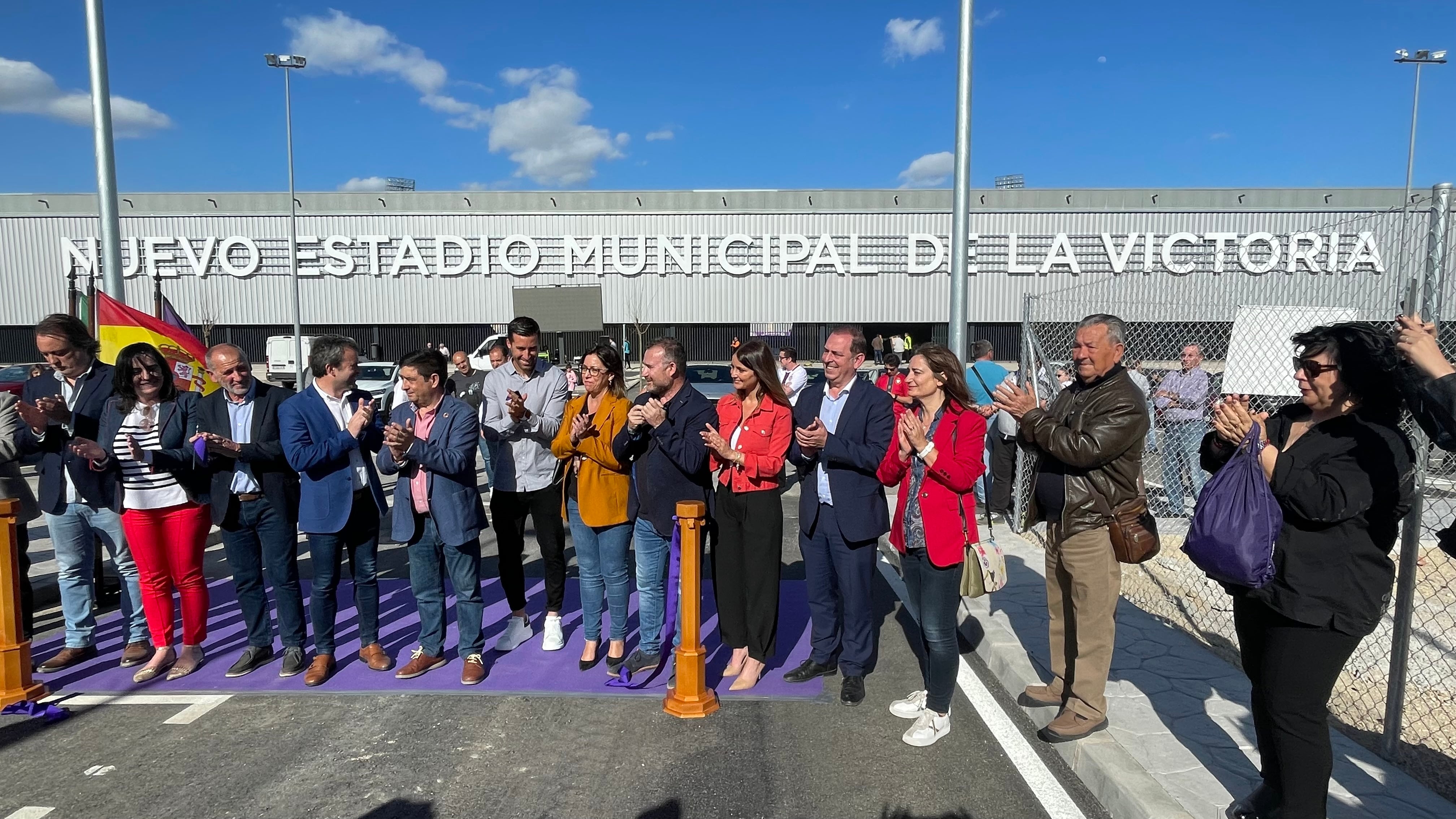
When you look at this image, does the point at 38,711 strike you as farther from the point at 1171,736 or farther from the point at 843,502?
the point at 1171,736

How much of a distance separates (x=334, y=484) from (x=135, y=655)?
5.79ft

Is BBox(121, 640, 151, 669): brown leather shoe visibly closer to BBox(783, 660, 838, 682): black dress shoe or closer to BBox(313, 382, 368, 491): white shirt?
BBox(313, 382, 368, 491): white shirt

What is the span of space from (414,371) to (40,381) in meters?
2.55

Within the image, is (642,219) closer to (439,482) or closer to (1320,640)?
(439,482)

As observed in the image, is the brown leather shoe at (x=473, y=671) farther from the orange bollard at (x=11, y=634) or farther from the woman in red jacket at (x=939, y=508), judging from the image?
the woman in red jacket at (x=939, y=508)

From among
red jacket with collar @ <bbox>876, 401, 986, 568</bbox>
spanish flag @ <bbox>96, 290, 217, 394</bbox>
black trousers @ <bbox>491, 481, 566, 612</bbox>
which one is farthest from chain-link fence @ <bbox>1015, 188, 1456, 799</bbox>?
spanish flag @ <bbox>96, 290, 217, 394</bbox>

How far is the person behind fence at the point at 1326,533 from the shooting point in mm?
2658

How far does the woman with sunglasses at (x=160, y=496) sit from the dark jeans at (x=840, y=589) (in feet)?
11.9

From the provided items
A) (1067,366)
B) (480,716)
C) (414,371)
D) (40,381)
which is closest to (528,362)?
(414,371)

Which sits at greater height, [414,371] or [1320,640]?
[414,371]

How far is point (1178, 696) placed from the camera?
4.20m

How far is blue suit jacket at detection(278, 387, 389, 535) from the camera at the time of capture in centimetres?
452

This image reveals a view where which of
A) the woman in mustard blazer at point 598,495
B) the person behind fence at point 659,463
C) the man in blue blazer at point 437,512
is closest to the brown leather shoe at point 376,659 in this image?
the man in blue blazer at point 437,512

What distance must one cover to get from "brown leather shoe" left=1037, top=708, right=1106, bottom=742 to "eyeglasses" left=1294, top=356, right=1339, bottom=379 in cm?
185
